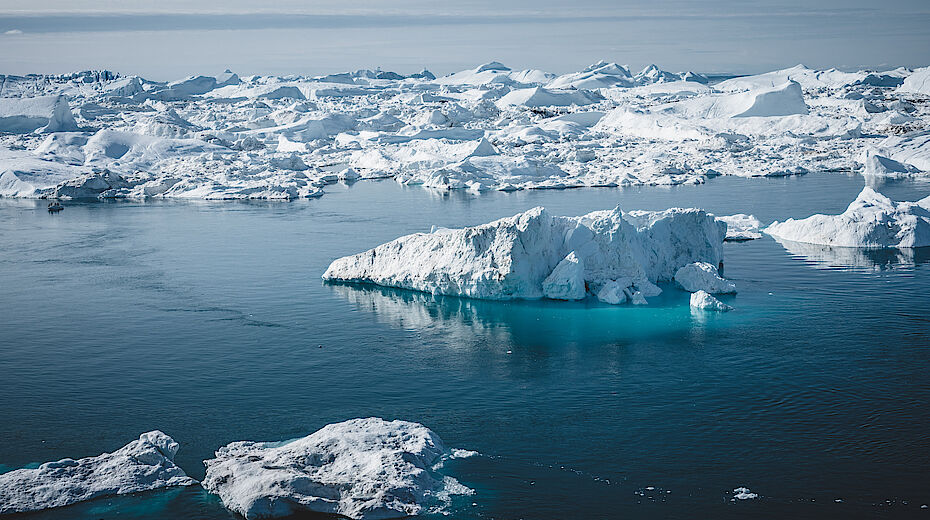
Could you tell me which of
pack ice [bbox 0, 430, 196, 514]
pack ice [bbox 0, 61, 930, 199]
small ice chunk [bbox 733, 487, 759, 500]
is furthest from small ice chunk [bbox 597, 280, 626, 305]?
pack ice [bbox 0, 61, 930, 199]

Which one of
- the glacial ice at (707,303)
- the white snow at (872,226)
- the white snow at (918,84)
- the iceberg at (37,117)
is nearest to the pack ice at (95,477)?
the glacial ice at (707,303)

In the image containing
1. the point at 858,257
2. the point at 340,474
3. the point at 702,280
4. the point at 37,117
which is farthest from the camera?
the point at 37,117

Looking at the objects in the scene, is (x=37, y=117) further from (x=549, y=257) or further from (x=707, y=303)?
(x=707, y=303)

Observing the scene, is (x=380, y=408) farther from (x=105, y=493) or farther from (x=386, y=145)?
(x=386, y=145)

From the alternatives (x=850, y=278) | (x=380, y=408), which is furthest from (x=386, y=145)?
(x=380, y=408)

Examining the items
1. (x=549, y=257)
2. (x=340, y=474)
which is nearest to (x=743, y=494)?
(x=340, y=474)
